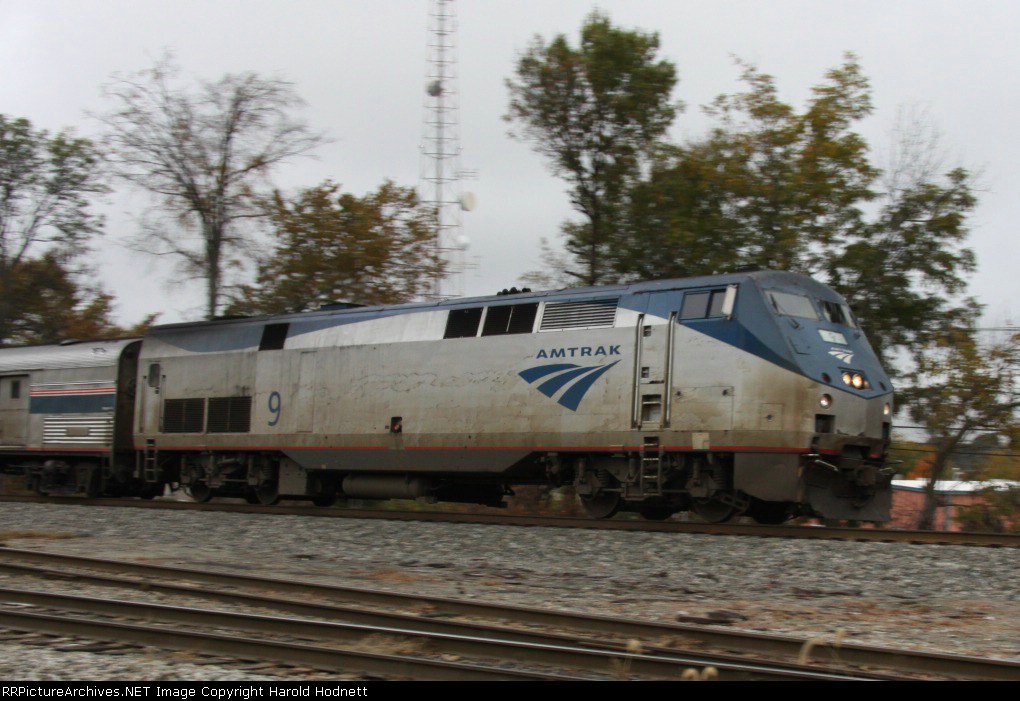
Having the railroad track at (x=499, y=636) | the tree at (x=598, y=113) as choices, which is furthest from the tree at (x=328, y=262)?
the railroad track at (x=499, y=636)

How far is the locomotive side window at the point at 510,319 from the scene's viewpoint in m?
16.6

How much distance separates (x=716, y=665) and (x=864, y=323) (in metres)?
17.0

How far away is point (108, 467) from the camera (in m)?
22.9

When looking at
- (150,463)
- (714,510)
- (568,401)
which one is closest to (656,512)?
(714,510)

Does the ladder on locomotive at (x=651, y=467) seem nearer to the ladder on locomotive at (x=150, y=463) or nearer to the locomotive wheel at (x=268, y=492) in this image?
Result: the locomotive wheel at (x=268, y=492)

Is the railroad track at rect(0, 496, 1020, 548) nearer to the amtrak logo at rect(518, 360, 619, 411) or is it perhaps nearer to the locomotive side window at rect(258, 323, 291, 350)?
the amtrak logo at rect(518, 360, 619, 411)

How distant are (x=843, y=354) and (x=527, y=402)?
15.6 ft

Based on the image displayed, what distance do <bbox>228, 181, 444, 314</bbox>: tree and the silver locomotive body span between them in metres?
9.12

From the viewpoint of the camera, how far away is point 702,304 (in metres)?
14.9

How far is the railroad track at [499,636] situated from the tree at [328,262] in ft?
68.0

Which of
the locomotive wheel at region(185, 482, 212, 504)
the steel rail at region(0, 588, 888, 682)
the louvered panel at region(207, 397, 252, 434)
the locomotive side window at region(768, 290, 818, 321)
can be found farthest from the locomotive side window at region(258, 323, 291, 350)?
the steel rail at region(0, 588, 888, 682)

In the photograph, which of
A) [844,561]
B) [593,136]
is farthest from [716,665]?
[593,136]

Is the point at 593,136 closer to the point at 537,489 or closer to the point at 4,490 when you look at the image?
the point at 537,489

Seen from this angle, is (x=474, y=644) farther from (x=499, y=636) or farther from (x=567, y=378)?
(x=567, y=378)
